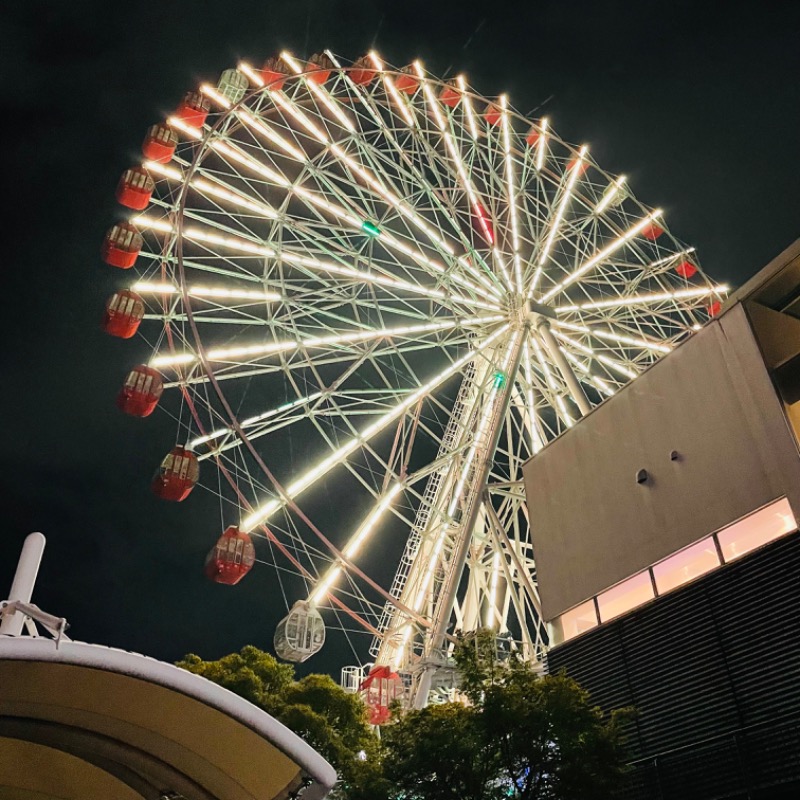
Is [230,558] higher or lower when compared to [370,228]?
lower

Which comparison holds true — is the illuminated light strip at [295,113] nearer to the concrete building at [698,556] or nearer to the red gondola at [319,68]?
the red gondola at [319,68]

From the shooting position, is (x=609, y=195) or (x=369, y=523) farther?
(x=609, y=195)

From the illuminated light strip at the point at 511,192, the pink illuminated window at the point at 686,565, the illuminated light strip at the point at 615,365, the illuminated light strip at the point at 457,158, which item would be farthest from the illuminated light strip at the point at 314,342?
the pink illuminated window at the point at 686,565

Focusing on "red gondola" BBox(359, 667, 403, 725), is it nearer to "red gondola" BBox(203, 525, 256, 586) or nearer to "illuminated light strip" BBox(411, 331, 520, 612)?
"illuminated light strip" BBox(411, 331, 520, 612)

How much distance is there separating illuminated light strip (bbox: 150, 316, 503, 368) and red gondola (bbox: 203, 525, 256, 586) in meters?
4.14

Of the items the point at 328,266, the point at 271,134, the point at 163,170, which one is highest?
the point at 271,134

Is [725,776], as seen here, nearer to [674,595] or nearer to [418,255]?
[674,595]

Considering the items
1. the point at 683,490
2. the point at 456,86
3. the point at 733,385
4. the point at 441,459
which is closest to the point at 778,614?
the point at 683,490

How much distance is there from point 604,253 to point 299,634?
13626 millimetres

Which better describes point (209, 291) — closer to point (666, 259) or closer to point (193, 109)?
point (193, 109)

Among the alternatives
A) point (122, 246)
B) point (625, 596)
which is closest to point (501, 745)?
point (625, 596)

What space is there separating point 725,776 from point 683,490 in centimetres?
407

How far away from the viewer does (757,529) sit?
11.2 metres

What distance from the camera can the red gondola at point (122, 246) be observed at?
69.4 feet
